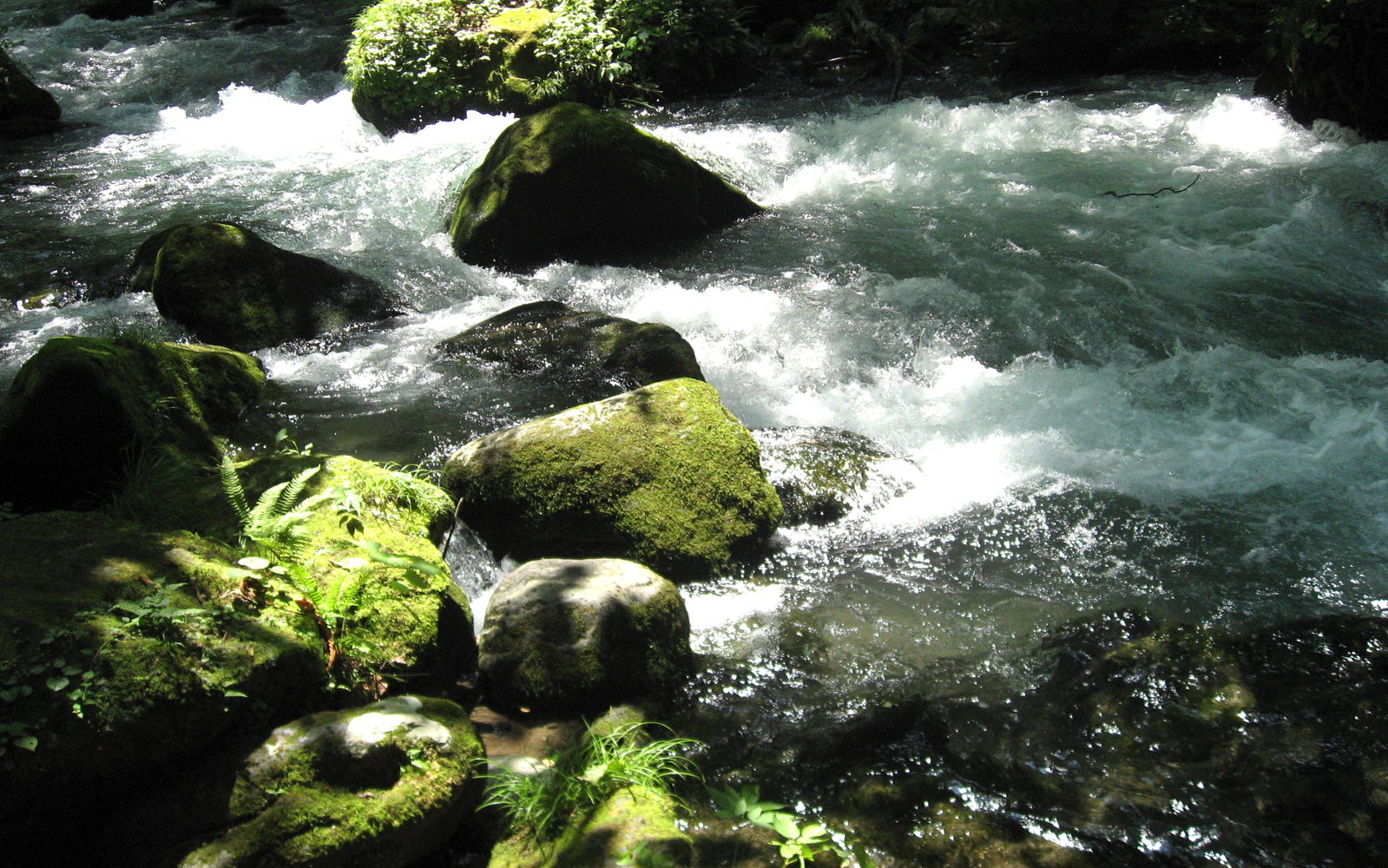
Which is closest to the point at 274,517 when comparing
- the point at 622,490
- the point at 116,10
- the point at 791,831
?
the point at 622,490

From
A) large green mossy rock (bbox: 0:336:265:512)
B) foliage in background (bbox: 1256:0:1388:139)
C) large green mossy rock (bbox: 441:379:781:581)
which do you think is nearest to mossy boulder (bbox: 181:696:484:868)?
large green mossy rock (bbox: 441:379:781:581)

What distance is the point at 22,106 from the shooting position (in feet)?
43.1

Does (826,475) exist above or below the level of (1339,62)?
below

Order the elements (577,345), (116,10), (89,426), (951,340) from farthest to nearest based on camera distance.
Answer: (116,10) → (951,340) → (577,345) → (89,426)

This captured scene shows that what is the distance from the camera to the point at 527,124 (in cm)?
869

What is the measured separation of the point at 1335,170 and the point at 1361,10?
1.64 metres

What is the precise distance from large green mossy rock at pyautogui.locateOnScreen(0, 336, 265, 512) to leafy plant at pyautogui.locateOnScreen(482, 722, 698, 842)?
8.47 feet

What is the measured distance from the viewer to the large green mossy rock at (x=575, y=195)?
325 inches

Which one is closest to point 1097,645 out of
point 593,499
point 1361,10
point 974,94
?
point 593,499

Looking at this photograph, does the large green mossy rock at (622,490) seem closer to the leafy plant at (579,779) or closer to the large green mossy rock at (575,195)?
the leafy plant at (579,779)

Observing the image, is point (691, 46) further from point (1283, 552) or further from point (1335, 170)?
point (1283, 552)

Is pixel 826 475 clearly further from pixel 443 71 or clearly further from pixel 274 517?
pixel 443 71

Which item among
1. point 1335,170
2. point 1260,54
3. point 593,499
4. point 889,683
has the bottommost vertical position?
point 889,683

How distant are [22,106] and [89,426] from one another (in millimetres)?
12397
